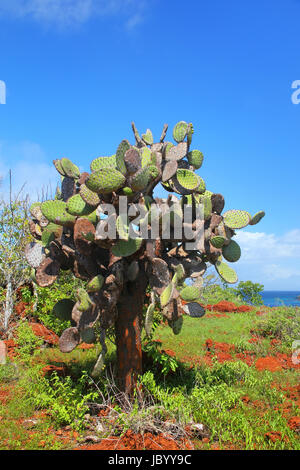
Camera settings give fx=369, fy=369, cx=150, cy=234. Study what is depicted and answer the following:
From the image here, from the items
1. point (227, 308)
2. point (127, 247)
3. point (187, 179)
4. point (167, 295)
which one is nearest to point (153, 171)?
point (187, 179)

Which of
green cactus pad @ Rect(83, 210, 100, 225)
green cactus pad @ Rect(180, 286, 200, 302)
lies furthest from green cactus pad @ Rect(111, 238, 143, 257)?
green cactus pad @ Rect(180, 286, 200, 302)

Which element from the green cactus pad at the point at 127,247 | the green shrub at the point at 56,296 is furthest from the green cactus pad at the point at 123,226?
the green shrub at the point at 56,296

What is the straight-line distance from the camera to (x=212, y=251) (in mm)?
3885

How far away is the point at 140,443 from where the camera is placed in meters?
3.12

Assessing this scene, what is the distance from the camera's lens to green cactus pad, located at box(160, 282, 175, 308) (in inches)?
128

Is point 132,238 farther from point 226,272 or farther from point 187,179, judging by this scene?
point 226,272

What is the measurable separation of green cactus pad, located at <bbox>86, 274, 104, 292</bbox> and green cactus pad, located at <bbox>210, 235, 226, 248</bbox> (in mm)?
1231

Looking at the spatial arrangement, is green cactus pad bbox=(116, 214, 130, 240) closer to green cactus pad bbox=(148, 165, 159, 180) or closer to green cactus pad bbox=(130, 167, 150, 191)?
green cactus pad bbox=(130, 167, 150, 191)

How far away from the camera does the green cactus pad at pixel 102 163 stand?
3.72 metres

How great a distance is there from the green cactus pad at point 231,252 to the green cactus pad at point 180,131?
1298 mm

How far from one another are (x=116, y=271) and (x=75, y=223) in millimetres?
597

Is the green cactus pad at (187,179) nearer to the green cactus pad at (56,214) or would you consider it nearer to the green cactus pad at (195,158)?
the green cactus pad at (195,158)
